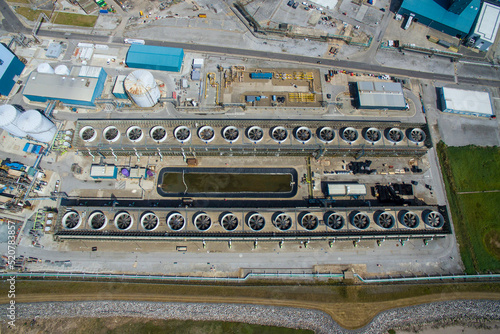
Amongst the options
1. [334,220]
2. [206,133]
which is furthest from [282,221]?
[206,133]

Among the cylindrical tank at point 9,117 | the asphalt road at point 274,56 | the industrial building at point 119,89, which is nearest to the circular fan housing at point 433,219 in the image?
the asphalt road at point 274,56

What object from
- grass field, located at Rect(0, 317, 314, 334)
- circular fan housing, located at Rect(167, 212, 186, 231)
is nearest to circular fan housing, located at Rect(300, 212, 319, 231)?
grass field, located at Rect(0, 317, 314, 334)

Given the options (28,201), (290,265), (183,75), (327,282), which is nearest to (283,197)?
(290,265)

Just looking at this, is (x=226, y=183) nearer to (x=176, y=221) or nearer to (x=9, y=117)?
(x=176, y=221)

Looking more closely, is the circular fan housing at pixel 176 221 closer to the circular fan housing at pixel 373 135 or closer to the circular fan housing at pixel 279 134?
the circular fan housing at pixel 279 134

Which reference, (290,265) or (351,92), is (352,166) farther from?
(290,265)
